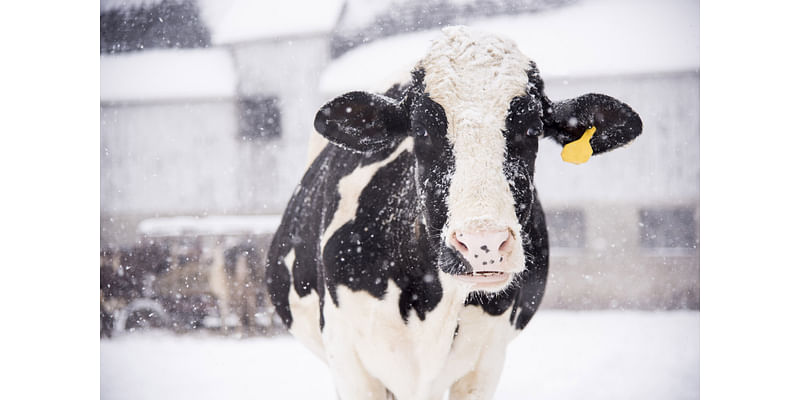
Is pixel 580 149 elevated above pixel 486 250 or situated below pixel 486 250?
above

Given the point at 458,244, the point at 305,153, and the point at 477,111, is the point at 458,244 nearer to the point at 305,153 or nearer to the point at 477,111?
the point at 477,111

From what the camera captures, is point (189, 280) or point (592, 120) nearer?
point (592, 120)

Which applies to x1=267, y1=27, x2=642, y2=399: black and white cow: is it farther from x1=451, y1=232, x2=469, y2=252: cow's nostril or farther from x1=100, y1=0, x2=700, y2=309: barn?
x1=100, y1=0, x2=700, y2=309: barn

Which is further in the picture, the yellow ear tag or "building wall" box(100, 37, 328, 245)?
"building wall" box(100, 37, 328, 245)

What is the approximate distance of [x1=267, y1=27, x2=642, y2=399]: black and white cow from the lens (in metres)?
1.17

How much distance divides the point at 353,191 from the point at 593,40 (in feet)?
4.97


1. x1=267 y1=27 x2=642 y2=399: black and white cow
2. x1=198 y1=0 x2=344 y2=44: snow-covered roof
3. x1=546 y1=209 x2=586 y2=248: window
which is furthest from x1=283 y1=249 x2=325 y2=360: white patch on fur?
x1=546 y1=209 x2=586 y2=248: window

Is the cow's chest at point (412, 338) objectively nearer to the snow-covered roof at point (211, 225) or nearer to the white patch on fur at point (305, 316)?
the white patch on fur at point (305, 316)

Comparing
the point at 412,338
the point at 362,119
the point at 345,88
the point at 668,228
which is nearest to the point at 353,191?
the point at 362,119

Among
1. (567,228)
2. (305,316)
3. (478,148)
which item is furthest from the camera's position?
(567,228)

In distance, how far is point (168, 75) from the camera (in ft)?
8.98

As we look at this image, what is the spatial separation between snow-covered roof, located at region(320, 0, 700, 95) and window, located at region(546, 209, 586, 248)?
991mm
